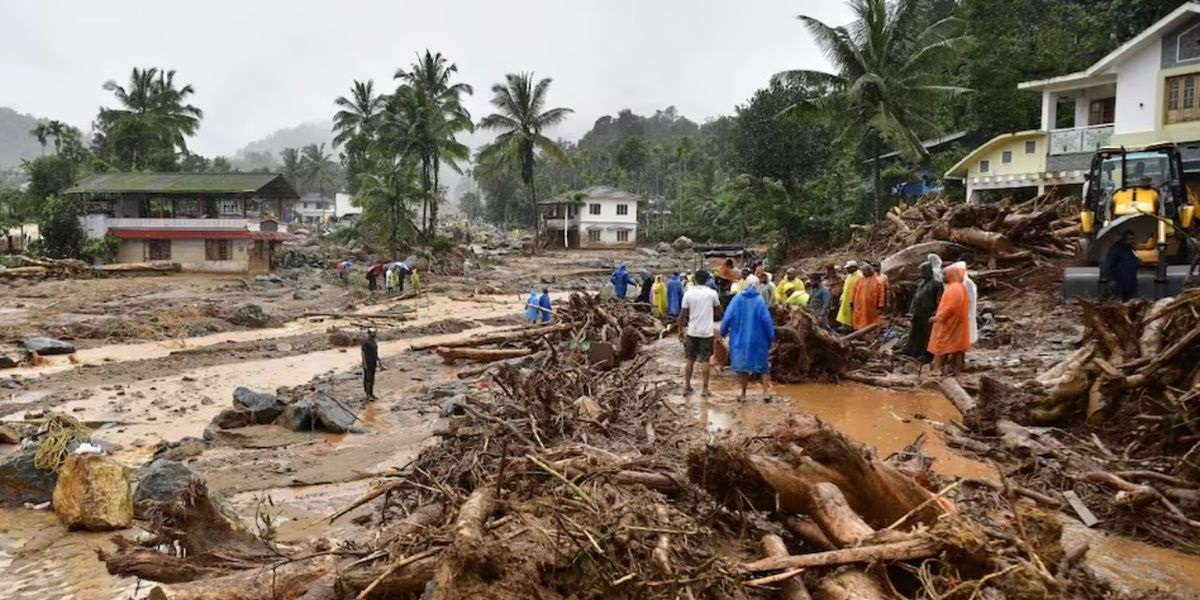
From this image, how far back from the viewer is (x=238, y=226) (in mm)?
37438

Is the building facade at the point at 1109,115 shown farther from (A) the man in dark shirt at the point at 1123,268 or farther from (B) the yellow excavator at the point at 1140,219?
(A) the man in dark shirt at the point at 1123,268

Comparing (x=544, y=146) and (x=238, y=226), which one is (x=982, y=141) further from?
(x=238, y=226)

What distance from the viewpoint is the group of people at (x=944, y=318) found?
870 cm

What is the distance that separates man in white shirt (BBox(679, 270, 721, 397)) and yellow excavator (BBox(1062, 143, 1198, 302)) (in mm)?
6145

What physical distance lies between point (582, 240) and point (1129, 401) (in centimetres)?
5334

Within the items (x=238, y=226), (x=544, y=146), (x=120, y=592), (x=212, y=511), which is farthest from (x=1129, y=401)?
(x=544, y=146)

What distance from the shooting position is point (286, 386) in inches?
613

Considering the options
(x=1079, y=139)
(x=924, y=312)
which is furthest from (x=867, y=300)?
A: (x=1079, y=139)

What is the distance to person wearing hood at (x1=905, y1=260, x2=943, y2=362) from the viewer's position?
31.8 feet

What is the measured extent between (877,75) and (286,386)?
19461 millimetres

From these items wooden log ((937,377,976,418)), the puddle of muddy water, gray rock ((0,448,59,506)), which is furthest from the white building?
gray rock ((0,448,59,506))

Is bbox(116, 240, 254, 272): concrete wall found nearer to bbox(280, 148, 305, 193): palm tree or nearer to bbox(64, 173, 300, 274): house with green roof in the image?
bbox(64, 173, 300, 274): house with green roof

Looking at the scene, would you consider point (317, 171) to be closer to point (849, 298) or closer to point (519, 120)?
point (519, 120)

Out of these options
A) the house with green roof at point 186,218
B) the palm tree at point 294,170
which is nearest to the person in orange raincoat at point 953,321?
the house with green roof at point 186,218
